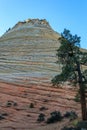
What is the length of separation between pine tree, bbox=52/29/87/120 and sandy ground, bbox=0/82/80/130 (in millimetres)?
3547

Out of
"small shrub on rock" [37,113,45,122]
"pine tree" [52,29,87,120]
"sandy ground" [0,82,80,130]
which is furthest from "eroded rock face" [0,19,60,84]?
"pine tree" [52,29,87,120]

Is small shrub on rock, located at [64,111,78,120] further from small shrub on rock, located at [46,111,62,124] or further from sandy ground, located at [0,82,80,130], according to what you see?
small shrub on rock, located at [46,111,62,124]

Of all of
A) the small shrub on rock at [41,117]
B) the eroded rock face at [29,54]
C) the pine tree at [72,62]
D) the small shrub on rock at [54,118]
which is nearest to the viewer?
the pine tree at [72,62]

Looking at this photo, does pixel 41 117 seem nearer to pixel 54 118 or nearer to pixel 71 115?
pixel 54 118

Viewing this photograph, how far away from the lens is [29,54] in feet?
225

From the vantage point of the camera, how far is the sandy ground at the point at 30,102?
3466 cm

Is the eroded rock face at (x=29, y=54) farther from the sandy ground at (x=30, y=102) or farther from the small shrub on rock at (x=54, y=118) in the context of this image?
the small shrub on rock at (x=54, y=118)

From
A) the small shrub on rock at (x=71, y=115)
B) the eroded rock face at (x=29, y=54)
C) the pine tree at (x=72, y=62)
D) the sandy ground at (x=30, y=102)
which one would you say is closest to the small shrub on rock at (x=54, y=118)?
the sandy ground at (x=30, y=102)

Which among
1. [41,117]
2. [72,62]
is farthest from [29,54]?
[72,62]

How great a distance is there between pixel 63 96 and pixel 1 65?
2041cm

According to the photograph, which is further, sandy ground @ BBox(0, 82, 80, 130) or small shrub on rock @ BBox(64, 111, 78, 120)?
sandy ground @ BBox(0, 82, 80, 130)

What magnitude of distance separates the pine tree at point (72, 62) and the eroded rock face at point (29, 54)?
1982 cm

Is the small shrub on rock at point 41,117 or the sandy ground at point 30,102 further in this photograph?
the small shrub on rock at point 41,117

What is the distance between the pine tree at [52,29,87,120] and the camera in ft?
105
